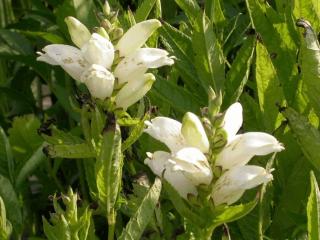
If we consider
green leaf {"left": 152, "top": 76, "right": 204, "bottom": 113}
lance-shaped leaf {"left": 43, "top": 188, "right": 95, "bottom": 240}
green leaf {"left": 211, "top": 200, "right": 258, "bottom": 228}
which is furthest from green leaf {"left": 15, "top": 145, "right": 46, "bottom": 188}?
green leaf {"left": 211, "top": 200, "right": 258, "bottom": 228}

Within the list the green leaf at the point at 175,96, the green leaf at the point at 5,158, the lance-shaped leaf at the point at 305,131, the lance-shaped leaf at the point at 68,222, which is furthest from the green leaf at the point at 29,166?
the lance-shaped leaf at the point at 305,131

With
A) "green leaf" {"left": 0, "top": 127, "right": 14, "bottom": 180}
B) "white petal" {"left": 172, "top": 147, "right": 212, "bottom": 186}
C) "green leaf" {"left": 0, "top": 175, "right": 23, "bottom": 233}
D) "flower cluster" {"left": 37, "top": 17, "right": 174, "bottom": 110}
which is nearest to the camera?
"white petal" {"left": 172, "top": 147, "right": 212, "bottom": 186}

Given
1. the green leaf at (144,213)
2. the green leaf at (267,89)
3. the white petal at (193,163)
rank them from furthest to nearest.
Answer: the green leaf at (267,89)
the green leaf at (144,213)
the white petal at (193,163)

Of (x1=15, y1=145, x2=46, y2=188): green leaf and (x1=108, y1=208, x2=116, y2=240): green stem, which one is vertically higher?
(x1=108, y1=208, x2=116, y2=240): green stem

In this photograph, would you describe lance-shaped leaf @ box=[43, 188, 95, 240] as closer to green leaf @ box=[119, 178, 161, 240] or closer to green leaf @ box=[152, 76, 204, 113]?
green leaf @ box=[119, 178, 161, 240]

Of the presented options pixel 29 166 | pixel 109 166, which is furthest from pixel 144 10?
pixel 29 166

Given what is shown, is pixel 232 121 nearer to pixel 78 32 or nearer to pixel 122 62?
pixel 122 62

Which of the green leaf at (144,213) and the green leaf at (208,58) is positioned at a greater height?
the green leaf at (208,58)

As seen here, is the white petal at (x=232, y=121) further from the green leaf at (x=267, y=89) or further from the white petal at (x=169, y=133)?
the green leaf at (x=267, y=89)
